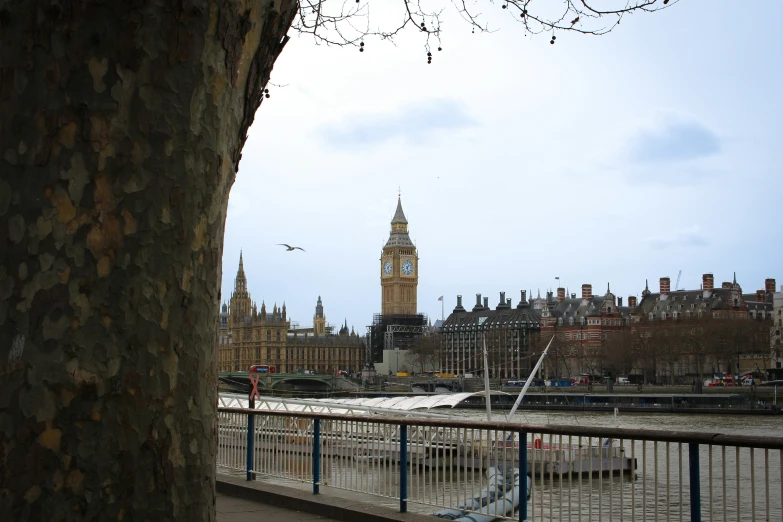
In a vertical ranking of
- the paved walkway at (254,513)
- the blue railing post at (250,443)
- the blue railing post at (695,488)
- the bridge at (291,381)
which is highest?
the blue railing post at (695,488)

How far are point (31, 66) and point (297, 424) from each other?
726 cm

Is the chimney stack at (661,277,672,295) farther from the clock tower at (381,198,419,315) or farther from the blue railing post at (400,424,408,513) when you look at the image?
the blue railing post at (400,424,408,513)

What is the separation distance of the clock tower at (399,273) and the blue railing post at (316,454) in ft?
473

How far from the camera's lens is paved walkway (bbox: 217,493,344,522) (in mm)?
7421

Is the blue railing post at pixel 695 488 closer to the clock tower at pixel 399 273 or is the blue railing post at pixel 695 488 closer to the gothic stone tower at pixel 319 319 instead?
the clock tower at pixel 399 273

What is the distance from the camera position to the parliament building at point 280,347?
145 meters

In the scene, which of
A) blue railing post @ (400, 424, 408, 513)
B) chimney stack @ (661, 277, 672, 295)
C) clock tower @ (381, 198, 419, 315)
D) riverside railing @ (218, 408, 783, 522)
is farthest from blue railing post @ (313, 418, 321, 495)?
clock tower @ (381, 198, 419, 315)

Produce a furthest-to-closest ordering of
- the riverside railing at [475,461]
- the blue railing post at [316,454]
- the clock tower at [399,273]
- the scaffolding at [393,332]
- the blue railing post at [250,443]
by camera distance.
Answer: the clock tower at [399,273], the scaffolding at [393,332], the blue railing post at [250,443], the blue railing post at [316,454], the riverside railing at [475,461]

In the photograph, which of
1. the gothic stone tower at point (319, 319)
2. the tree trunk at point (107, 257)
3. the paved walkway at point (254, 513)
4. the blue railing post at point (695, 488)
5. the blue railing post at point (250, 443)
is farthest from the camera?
the gothic stone tower at point (319, 319)

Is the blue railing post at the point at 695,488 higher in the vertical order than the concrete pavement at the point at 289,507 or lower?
higher

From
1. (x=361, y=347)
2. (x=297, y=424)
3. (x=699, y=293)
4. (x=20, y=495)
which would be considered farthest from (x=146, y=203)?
(x=361, y=347)

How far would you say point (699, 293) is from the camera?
104 m

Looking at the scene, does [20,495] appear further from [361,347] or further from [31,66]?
[361,347]

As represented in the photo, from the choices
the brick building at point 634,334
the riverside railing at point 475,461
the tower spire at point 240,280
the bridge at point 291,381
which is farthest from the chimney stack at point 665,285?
the riverside railing at point 475,461
